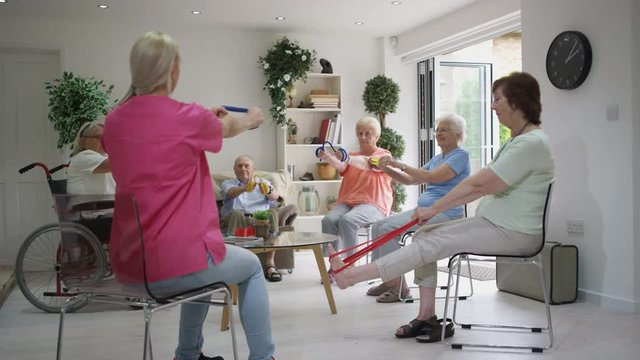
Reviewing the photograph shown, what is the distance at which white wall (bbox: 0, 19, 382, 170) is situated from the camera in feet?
21.5

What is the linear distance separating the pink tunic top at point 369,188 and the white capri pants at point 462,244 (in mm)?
1994

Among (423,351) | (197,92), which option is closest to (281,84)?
(197,92)

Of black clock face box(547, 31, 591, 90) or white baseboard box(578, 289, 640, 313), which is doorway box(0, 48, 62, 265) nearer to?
black clock face box(547, 31, 591, 90)

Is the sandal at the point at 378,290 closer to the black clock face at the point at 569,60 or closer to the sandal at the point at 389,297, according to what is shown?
the sandal at the point at 389,297

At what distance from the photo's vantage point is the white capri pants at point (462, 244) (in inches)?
120

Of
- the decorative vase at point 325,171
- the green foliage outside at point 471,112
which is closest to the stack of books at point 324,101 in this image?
the decorative vase at point 325,171

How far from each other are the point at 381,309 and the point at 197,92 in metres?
3.71

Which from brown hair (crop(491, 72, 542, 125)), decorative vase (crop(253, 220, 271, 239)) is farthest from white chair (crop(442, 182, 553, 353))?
decorative vase (crop(253, 220, 271, 239))

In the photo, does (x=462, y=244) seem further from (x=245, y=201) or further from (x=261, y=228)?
(x=245, y=201)

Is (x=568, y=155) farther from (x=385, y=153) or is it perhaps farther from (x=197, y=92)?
(x=197, y=92)

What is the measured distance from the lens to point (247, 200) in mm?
5586

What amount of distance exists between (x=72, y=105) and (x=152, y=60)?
14.4 ft

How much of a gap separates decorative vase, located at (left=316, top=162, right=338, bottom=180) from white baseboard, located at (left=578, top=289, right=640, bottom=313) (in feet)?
11.0

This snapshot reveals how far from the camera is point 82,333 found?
3.73 m
